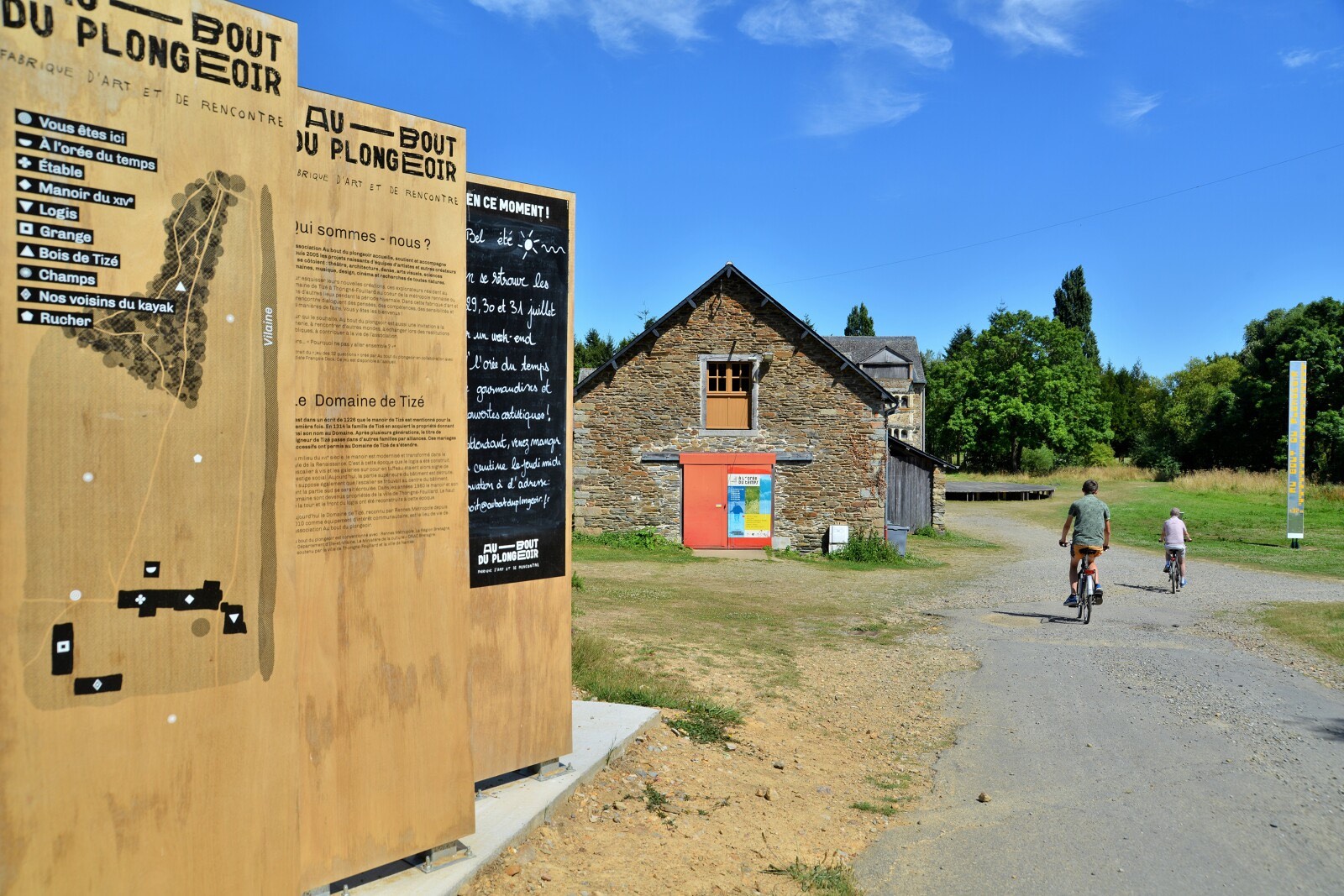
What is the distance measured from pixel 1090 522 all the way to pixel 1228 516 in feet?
80.9

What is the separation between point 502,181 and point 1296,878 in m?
4.87

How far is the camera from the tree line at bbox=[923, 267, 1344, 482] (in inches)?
1799

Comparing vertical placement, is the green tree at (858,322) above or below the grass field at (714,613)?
above

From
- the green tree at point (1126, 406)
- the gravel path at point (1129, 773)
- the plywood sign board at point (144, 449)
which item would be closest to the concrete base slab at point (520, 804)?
the plywood sign board at point (144, 449)

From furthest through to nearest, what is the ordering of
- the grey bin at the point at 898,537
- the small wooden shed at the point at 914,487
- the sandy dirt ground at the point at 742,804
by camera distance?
the small wooden shed at the point at 914,487 → the grey bin at the point at 898,537 → the sandy dirt ground at the point at 742,804

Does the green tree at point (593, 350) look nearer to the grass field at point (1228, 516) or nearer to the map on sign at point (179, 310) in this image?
the grass field at point (1228, 516)

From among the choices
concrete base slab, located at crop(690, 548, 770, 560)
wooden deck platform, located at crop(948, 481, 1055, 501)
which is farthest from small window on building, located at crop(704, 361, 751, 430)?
wooden deck platform, located at crop(948, 481, 1055, 501)

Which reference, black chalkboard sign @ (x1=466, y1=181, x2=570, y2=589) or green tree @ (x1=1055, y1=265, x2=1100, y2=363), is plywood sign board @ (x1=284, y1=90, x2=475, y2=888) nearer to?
black chalkboard sign @ (x1=466, y1=181, x2=570, y2=589)

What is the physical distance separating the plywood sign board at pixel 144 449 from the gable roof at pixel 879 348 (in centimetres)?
4884

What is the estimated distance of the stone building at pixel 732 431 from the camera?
75.5ft

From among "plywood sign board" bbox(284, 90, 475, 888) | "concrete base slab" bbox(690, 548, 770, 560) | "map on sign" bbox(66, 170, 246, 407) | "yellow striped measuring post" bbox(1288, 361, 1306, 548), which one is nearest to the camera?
"map on sign" bbox(66, 170, 246, 407)

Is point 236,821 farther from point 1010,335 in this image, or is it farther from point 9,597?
point 1010,335

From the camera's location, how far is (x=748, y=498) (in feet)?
76.6

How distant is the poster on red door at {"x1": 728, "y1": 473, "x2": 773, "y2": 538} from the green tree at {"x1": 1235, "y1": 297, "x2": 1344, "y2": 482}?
111ft
